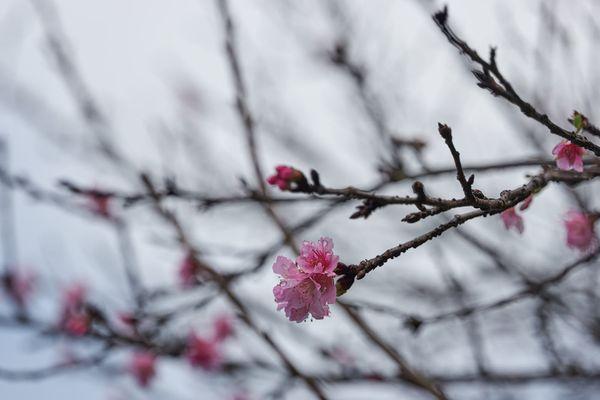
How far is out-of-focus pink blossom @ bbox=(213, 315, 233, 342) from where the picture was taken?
13.2ft

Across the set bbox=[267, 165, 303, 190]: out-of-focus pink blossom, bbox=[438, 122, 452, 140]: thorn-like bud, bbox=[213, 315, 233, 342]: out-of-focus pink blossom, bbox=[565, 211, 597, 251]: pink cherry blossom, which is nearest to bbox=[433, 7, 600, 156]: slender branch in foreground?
bbox=[438, 122, 452, 140]: thorn-like bud

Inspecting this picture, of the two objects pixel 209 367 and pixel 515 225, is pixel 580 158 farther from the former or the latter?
pixel 209 367

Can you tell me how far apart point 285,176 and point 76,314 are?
7.40 feet

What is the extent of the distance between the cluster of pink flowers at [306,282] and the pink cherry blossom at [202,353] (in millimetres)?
2259

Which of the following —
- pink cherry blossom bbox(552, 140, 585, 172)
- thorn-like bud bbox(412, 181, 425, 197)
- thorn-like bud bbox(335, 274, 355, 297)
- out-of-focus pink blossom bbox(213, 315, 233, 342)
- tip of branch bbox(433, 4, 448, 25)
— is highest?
out-of-focus pink blossom bbox(213, 315, 233, 342)

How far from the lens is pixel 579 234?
194cm

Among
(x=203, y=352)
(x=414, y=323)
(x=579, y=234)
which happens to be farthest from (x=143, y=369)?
(x=579, y=234)

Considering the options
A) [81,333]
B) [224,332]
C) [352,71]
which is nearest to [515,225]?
[81,333]

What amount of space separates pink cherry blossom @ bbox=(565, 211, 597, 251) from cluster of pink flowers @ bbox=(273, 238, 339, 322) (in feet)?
3.89

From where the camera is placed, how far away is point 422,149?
8.20ft

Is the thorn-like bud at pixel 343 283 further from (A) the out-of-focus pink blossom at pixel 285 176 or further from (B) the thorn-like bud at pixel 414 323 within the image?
(B) the thorn-like bud at pixel 414 323

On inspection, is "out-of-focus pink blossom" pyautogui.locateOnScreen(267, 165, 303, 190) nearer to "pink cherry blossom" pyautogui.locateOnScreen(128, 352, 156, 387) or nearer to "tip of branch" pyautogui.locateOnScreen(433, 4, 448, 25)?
"tip of branch" pyautogui.locateOnScreen(433, 4, 448, 25)

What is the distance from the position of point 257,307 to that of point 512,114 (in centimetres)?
248

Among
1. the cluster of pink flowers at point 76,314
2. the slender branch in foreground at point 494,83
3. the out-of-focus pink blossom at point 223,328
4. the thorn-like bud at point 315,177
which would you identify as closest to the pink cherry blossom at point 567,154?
Answer: the slender branch in foreground at point 494,83
